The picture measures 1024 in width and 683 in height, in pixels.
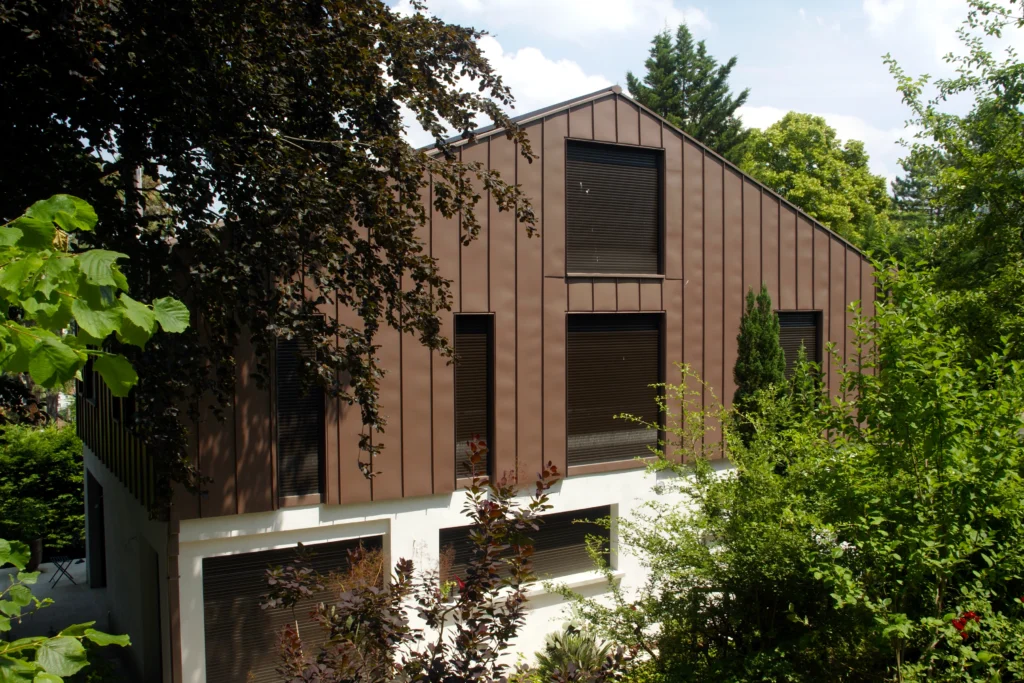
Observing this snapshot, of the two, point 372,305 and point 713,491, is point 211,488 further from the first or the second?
point 713,491

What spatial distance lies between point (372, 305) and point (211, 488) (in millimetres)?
3005

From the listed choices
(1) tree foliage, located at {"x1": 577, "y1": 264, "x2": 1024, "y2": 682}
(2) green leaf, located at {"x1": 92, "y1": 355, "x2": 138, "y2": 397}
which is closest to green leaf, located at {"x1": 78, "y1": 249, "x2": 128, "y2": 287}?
(2) green leaf, located at {"x1": 92, "y1": 355, "x2": 138, "y2": 397}

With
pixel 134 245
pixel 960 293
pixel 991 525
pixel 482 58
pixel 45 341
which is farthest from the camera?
pixel 960 293

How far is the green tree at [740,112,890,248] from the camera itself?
35.1m

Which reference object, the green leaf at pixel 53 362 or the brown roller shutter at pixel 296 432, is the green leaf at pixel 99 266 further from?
the brown roller shutter at pixel 296 432

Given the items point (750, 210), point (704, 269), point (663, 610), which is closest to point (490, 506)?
point (663, 610)

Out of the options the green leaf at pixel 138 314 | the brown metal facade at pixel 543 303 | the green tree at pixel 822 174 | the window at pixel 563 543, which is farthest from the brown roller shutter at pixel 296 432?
the green tree at pixel 822 174

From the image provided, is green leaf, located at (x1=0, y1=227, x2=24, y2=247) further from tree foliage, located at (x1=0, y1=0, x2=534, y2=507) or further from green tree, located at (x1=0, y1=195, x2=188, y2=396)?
tree foliage, located at (x1=0, y1=0, x2=534, y2=507)

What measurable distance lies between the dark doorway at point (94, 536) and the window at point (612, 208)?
1096cm

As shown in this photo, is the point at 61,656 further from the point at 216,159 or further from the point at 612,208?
the point at 612,208

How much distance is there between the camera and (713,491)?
24.5ft

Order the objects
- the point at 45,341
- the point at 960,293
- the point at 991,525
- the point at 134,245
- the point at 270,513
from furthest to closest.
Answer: the point at 960,293, the point at 270,513, the point at 134,245, the point at 991,525, the point at 45,341

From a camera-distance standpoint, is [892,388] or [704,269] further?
[704,269]

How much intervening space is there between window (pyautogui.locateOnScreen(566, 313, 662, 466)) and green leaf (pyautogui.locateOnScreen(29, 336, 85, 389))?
9411 millimetres
